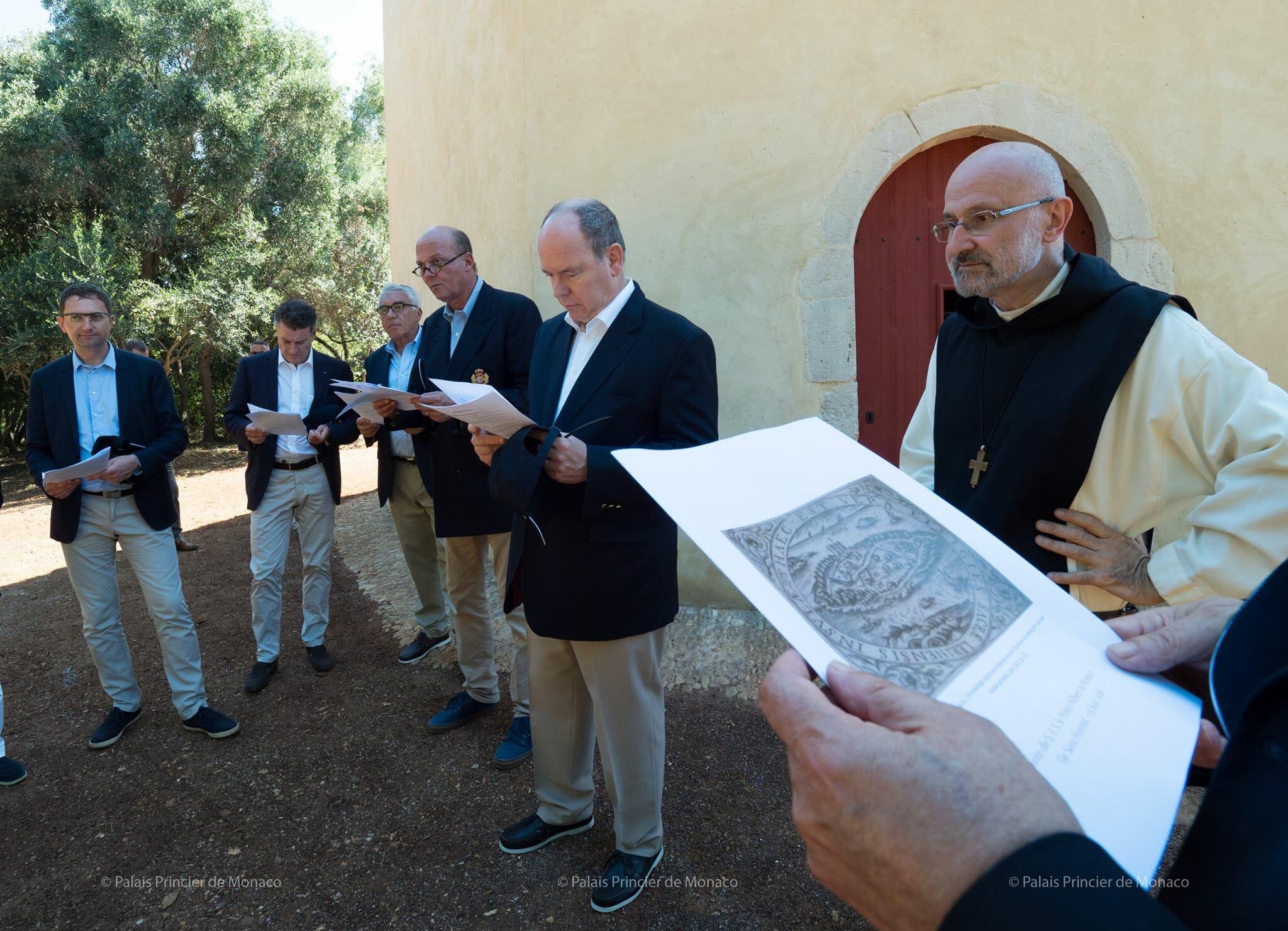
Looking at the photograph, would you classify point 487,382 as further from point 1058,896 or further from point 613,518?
point 1058,896

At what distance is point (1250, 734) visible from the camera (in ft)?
2.19

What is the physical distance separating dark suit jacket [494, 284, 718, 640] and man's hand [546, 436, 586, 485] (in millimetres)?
142

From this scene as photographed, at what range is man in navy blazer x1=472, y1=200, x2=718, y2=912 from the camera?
265 cm

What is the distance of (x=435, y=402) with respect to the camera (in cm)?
328

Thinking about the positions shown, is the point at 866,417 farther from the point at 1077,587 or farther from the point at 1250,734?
the point at 1250,734

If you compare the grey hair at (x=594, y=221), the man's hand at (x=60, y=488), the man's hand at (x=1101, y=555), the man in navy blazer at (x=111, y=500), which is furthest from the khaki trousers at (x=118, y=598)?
the man's hand at (x=1101, y=555)

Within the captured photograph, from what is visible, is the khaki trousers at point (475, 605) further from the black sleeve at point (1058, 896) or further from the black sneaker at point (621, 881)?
the black sleeve at point (1058, 896)

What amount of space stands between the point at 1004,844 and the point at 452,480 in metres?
3.69

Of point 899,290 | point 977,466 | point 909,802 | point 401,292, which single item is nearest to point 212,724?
point 401,292

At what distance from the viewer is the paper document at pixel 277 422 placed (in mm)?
4598

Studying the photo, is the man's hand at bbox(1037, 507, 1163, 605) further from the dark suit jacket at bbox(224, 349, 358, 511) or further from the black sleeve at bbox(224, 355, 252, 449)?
the black sleeve at bbox(224, 355, 252, 449)

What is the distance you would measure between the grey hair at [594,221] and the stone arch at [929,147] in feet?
8.44

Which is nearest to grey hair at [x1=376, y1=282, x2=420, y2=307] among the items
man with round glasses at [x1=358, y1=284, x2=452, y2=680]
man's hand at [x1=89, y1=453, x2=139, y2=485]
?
man with round glasses at [x1=358, y1=284, x2=452, y2=680]

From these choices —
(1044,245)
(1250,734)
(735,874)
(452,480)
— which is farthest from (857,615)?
(452,480)
